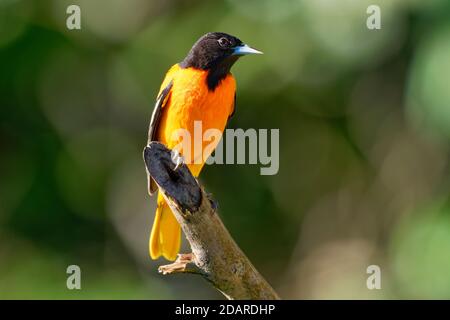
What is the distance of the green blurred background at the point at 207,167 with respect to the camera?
652 cm

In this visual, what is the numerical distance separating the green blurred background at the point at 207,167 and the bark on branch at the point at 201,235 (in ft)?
8.12

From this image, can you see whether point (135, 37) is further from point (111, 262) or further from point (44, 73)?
point (111, 262)

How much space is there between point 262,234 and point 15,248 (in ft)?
7.13

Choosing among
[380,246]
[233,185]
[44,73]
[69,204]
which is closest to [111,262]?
[69,204]

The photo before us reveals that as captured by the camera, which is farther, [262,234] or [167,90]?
[262,234]

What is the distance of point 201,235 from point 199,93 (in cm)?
128

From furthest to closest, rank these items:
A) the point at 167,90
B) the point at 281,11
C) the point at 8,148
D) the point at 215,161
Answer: the point at 8,148, the point at 215,161, the point at 281,11, the point at 167,90

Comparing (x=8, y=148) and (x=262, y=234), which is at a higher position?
(x=8, y=148)

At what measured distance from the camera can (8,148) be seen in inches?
283

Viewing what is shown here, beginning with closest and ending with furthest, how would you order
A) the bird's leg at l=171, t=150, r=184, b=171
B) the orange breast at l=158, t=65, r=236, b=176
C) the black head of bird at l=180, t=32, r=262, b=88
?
1. the bird's leg at l=171, t=150, r=184, b=171
2. the orange breast at l=158, t=65, r=236, b=176
3. the black head of bird at l=180, t=32, r=262, b=88

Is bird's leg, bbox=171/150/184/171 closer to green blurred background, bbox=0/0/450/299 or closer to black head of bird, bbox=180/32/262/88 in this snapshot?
black head of bird, bbox=180/32/262/88

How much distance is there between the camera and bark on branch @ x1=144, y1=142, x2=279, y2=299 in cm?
375

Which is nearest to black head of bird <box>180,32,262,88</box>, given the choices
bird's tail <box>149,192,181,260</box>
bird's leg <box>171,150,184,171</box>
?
bird's tail <box>149,192,181,260</box>

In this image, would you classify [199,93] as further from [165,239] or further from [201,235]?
[201,235]
